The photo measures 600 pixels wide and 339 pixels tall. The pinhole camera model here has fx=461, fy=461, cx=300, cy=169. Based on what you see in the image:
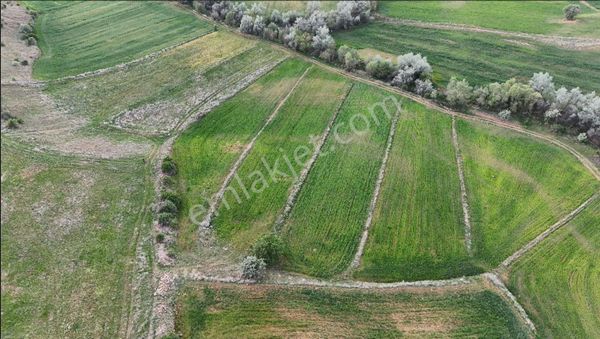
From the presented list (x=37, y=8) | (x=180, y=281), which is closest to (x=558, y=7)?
(x=180, y=281)

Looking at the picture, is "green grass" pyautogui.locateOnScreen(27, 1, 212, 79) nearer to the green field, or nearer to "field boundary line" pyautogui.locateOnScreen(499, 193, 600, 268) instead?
the green field

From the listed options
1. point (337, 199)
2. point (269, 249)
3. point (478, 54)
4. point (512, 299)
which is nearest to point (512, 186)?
point (512, 299)

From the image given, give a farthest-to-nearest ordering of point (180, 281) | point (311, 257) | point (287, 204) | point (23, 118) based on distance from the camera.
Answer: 1. point (23, 118)
2. point (287, 204)
3. point (311, 257)
4. point (180, 281)

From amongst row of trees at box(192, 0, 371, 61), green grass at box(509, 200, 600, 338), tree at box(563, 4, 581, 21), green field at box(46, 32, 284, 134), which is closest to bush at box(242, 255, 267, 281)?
green grass at box(509, 200, 600, 338)

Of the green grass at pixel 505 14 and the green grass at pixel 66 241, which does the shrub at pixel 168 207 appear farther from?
the green grass at pixel 505 14

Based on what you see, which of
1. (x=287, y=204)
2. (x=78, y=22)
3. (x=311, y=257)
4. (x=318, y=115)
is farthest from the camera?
(x=78, y=22)

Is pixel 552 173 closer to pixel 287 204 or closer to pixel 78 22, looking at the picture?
pixel 287 204
